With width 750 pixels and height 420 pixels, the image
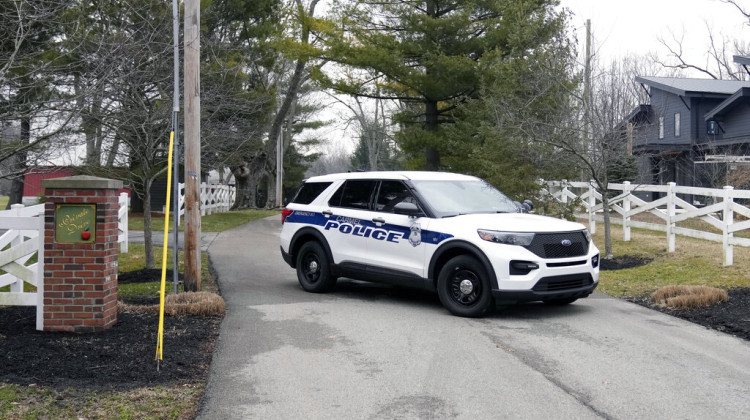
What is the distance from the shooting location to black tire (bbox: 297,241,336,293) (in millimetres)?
10578

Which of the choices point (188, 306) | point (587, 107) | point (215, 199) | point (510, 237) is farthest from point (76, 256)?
point (215, 199)

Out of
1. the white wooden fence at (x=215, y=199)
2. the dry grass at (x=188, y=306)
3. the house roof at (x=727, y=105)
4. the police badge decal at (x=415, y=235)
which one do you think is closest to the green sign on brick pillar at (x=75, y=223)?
the dry grass at (x=188, y=306)

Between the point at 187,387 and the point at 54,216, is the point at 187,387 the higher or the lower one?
the lower one

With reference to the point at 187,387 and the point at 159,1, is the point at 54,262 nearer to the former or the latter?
the point at 187,387

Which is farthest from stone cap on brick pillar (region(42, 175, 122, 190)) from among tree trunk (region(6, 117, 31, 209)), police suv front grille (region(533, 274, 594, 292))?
police suv front grille (region(533, 274, 594, 292))

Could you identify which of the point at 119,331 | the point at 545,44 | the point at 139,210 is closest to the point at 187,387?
the point at 119,331

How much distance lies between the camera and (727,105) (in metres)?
30.5

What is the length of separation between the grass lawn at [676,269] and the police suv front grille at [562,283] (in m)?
2.23

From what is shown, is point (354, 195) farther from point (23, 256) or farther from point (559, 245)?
point (23, 256)

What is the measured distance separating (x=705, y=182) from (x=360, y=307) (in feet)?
84.5

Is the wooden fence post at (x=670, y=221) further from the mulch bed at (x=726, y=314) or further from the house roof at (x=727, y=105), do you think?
the house roof at (x=727, y=105)

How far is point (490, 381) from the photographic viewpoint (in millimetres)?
5973

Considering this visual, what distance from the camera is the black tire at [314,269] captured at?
1058cm

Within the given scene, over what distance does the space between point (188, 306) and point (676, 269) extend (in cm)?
854
